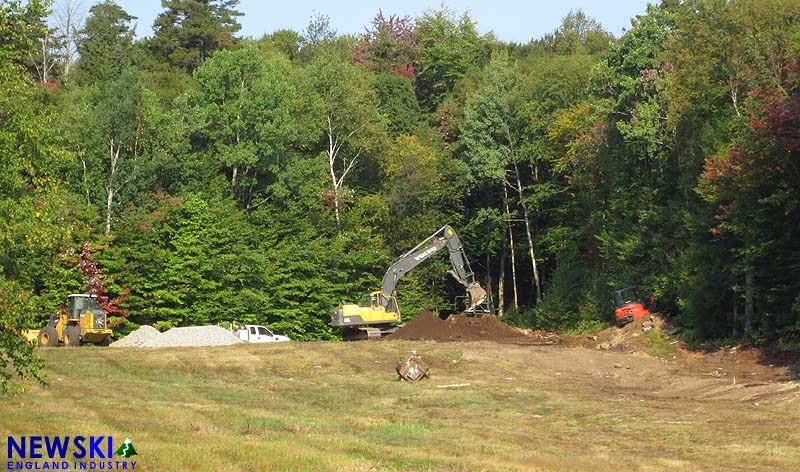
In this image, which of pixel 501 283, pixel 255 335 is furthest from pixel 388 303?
pixel 501 283

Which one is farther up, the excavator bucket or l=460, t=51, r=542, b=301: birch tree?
l=460, t=51, r=542, b=301: birch tree

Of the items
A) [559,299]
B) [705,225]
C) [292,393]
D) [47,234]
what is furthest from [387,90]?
[47,234]

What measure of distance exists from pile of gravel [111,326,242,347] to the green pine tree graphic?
98.8 ft

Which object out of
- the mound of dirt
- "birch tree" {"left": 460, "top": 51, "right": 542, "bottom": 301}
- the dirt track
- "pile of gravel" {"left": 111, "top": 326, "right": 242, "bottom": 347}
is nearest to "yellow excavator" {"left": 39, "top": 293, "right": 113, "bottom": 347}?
"pile of gravel" {"left": 111, "top": 326, "right": 242, "bottom": 347}

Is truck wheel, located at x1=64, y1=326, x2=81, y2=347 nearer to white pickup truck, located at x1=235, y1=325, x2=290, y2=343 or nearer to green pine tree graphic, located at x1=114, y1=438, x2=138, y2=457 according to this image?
white pickup truck, located at x1=235, y1=325, x2=290, y2=343

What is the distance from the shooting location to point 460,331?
50594mm

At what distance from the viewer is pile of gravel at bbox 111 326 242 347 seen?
48656mm

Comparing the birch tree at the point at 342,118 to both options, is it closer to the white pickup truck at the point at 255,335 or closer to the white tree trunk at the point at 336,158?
the white tree trunk at the point at 336,158

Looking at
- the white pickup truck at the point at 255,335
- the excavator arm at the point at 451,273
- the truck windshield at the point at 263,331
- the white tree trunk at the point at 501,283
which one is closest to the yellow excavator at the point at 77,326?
the white pickup truck at the point at 255,335

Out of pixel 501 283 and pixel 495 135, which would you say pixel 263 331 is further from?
pixel 501 283

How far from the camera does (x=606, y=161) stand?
186 feet

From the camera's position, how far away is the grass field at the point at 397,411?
19.8 meters

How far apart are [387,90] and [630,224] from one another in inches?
1242

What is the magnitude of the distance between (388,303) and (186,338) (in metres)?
9.83
